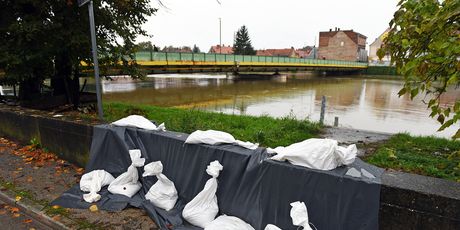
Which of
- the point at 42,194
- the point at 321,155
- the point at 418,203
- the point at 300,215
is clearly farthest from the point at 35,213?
the point at 418,203

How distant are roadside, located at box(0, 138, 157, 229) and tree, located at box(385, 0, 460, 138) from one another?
3046mm

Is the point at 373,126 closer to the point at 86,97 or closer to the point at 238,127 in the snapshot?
the point at 238,127

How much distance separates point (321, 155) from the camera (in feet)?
9.06

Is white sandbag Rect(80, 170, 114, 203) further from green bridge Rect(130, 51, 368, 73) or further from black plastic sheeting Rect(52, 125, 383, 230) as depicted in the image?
green bridge Rect(130, 51, 368, 73)

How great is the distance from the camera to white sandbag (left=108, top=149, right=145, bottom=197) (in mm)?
3971

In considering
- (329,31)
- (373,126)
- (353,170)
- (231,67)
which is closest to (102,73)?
(353,170)

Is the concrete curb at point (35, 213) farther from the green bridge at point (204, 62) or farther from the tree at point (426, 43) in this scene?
the green bridge at point (204, 62)

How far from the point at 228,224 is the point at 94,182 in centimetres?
215

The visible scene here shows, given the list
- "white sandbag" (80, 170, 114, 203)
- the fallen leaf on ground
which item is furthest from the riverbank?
the fallen leaf on ground

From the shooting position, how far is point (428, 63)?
256cm

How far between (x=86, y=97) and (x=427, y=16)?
11.1 meters

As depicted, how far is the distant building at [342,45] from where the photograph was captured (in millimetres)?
81812

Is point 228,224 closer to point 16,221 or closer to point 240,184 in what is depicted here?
point 240,184

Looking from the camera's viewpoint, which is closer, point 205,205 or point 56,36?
point 205,205
